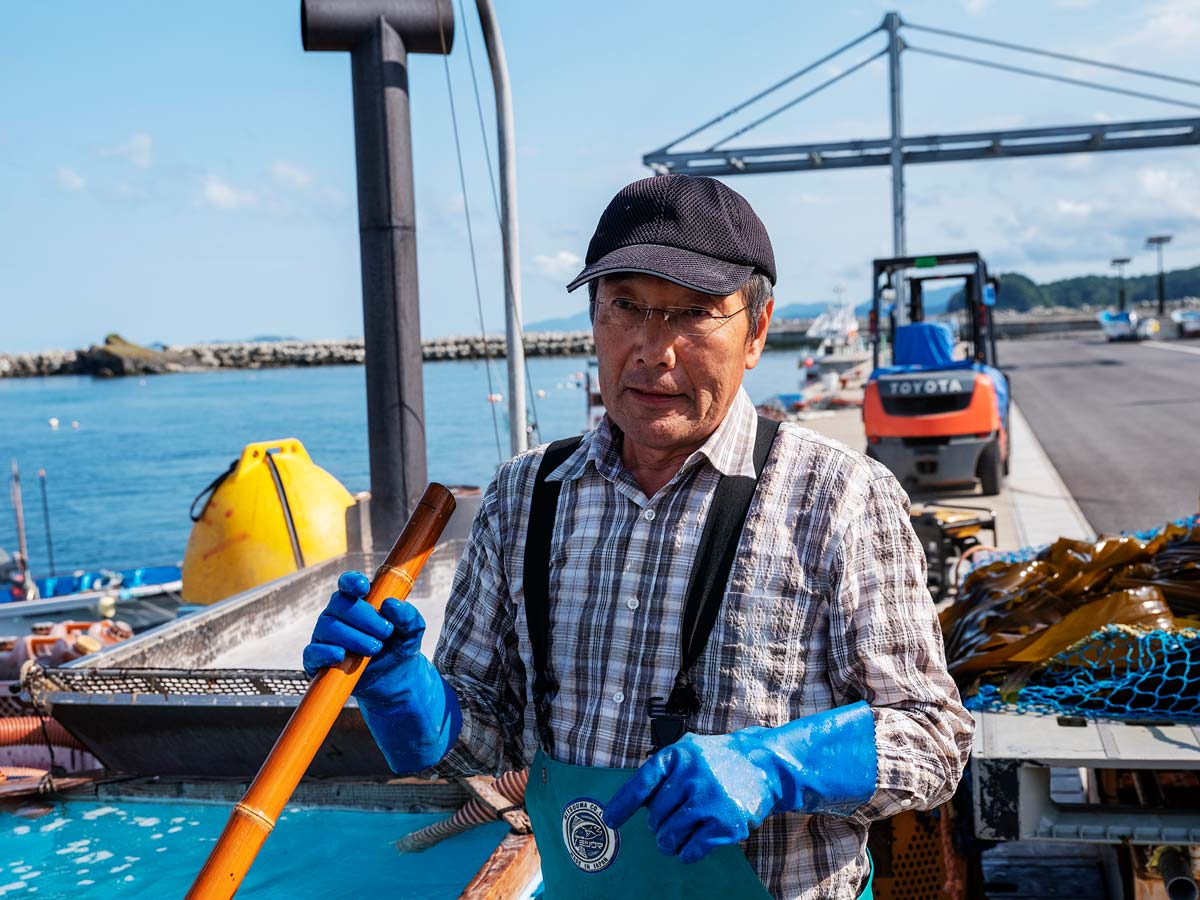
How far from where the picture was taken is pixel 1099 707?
3.45 metres

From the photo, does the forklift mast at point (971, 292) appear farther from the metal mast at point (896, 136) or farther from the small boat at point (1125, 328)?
the small boat at point (1125, 328)

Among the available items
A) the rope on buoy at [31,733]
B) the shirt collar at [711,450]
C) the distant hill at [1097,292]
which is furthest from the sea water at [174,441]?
the distant hill at [1097,292]

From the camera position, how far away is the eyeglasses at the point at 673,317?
193cm

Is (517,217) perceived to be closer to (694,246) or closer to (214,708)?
(214,708)

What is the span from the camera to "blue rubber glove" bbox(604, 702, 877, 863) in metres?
1.67

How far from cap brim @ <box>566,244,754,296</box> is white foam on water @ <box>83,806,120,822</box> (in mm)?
3969

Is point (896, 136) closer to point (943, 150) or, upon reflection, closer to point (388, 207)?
point (943, 150)

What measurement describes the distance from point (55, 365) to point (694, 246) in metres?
160

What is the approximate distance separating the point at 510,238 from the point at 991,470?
6.63 meters

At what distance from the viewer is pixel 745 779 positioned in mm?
1688

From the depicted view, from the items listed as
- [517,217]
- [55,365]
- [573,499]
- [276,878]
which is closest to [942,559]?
[517,217]

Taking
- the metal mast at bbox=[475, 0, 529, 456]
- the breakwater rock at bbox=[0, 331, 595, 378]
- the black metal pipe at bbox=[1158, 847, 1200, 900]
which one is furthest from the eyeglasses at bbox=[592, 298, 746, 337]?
the breakwater rock at bbox=[0, 331, 595, 378]

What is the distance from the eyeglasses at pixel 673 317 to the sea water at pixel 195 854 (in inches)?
117

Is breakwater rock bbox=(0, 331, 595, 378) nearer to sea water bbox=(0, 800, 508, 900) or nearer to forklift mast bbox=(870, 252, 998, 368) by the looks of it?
forklift mast bbox=(870, 252, 998, 368)
